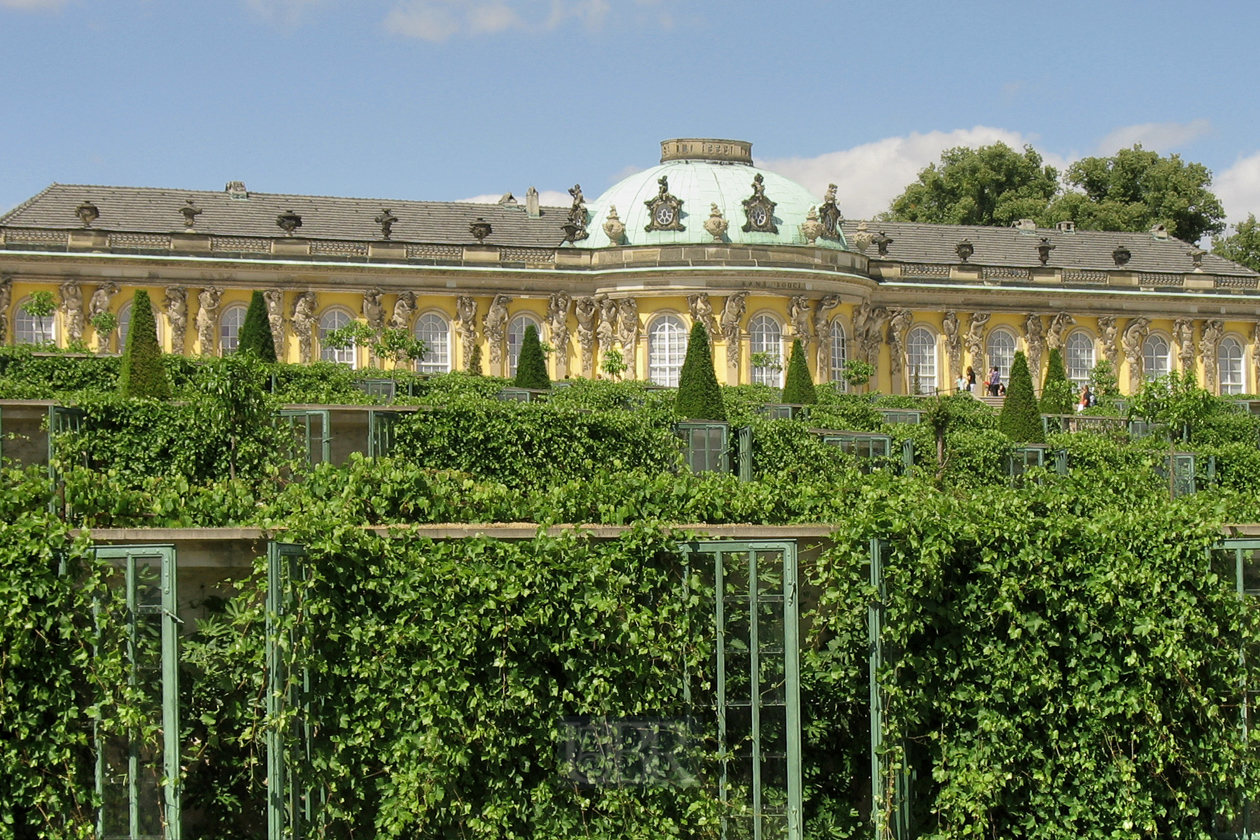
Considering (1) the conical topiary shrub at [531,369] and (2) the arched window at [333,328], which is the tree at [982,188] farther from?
(1) the conical topiary shrub at [531,369]

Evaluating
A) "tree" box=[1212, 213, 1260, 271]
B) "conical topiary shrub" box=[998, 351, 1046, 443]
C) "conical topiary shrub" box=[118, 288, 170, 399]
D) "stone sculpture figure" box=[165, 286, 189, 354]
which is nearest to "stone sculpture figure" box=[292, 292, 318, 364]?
"stone sculpture figure" box=[165, 286, 189, 354]

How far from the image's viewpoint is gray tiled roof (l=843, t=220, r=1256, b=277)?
166 feet

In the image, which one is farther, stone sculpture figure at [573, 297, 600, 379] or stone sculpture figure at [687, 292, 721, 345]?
stone sculpture figure at [573, 297, 600, 379]

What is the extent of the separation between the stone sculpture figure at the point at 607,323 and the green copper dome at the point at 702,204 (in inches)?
75.6

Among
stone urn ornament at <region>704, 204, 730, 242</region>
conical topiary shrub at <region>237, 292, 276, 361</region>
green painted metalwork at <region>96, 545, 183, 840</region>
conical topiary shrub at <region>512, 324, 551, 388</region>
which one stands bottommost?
green painted metalwork at <region>96, 545, 183, 840</region>

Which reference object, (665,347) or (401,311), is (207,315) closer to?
(401,311)

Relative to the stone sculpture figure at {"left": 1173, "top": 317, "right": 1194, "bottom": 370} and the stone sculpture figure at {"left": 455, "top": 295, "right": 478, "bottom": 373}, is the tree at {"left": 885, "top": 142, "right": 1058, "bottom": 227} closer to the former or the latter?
the stone sculpture figure at {"left": 1173, "top": 317, "right": 1194, "bottom": 370}

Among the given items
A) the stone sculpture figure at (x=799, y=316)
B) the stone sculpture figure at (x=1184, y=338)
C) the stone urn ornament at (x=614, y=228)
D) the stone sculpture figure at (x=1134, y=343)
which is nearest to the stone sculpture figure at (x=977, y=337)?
the stone sculpture figure at (x=1134, y=343)

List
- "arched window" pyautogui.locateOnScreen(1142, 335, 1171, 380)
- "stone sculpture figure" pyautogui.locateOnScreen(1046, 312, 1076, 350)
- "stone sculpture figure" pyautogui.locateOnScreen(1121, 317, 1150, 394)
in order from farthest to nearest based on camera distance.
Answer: "arched window" pyautogui.locateOnScreen(1142, 335, 1171, 380)
"stone sculpture figure" pyautogui.locateOnScreen(1121, 317, 1150, 394)
"stone sculpture figure" pyautogui.locateOnScreen(1046, 312, 1076, 350)

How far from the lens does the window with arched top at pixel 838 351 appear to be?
45.0 metres

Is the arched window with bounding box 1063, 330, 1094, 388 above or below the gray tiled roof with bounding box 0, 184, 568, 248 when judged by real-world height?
below

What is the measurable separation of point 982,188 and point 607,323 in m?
22.1

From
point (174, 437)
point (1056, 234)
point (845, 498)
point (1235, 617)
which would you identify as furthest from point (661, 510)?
point (1056, 234)

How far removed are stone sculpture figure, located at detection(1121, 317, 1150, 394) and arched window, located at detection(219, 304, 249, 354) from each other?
90.4 feet
